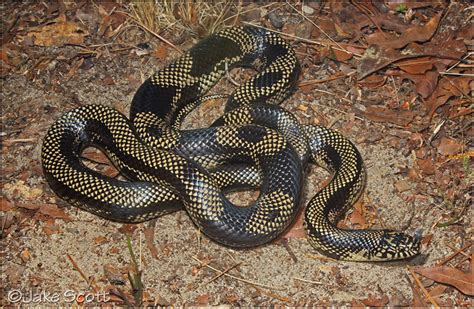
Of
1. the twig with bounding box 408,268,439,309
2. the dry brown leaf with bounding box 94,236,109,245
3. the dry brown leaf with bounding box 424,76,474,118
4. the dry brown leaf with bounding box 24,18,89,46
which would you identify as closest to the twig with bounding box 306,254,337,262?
the twig with bounding box 408,268,439,309

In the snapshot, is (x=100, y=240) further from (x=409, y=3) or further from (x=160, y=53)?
(x=409, y=3)

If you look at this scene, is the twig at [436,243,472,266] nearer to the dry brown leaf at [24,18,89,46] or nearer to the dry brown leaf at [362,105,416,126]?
the dry brown leaf at [362,105,416,126]

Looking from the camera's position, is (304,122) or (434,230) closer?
(434,230)

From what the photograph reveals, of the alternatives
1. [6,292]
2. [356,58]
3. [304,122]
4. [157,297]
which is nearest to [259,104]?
[304,122]

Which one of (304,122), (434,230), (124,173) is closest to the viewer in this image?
(434,230)

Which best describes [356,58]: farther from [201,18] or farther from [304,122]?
[201,18]

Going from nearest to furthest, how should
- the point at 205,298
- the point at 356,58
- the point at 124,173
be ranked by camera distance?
the point at 205,298 < the point at 124,173 < the point at 356,58
